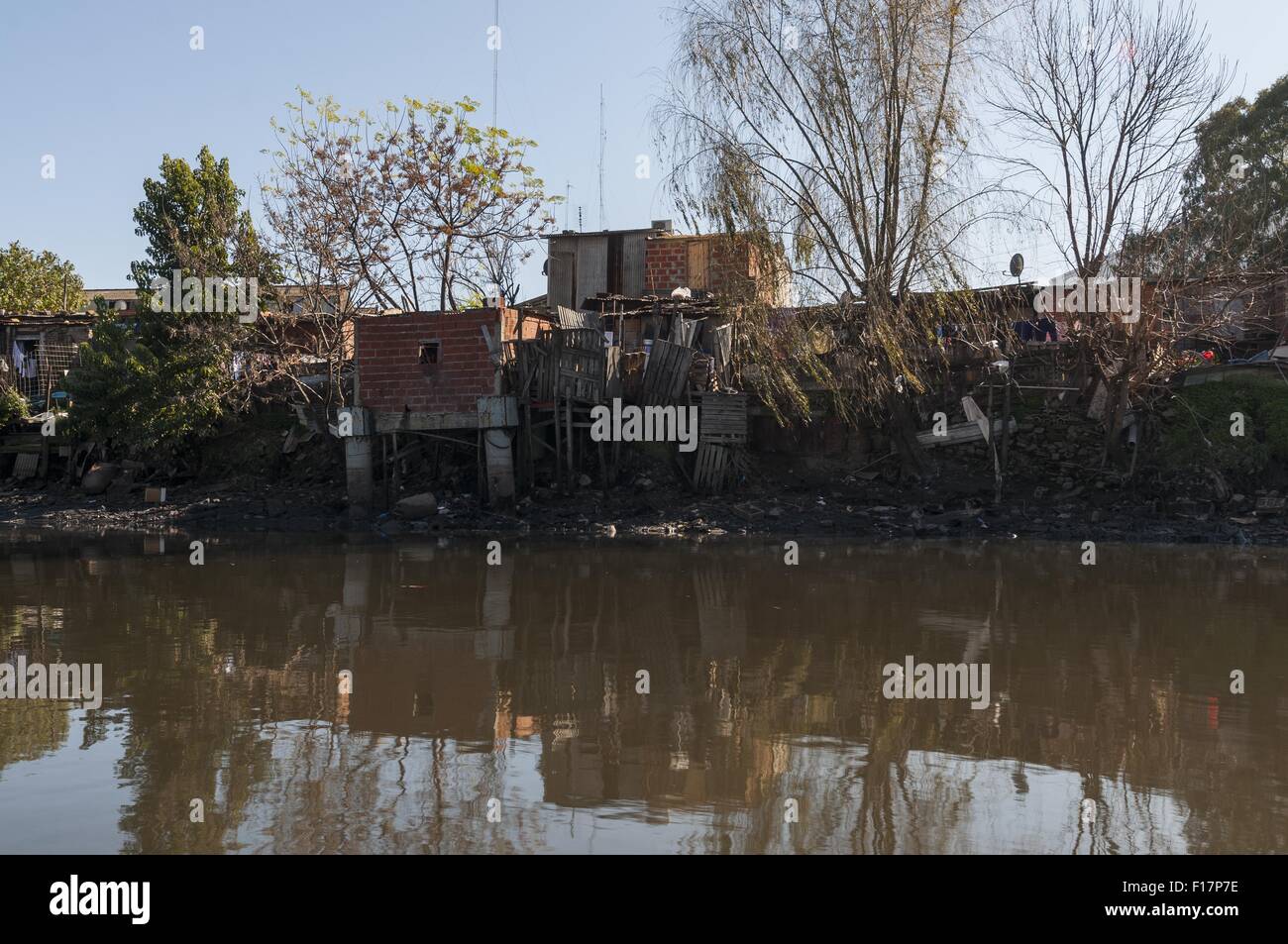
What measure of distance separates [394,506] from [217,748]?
1450cm

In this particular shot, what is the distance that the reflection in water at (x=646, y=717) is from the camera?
19.6 ft

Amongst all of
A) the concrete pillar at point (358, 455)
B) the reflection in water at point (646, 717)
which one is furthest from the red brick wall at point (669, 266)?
the reflection in water at point (646, 717)

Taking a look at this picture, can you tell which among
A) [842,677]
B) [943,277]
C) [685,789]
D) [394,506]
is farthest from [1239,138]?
[685,789]

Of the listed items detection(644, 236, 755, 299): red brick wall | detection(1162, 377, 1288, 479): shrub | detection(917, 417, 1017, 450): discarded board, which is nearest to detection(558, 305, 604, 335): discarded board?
detection(644, 236, 755, 299): red brick wall

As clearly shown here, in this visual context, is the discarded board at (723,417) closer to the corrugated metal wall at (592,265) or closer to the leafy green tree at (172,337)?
the corrugated metal wall at (592,265)

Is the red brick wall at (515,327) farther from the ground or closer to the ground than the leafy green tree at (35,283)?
closer to the ground

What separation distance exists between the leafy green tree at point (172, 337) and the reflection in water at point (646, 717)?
911cm

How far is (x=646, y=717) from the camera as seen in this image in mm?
8078

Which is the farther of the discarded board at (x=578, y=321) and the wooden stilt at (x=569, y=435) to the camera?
the discarded board at (x=578, y=321)

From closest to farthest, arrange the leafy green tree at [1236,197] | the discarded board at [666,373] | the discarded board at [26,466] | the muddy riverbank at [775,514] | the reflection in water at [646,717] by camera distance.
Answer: the reflection in water at [646,717] < the muddy riverbank at [775,514] < the leafy green tree at [1236,197] < the discarded board at [666,373] < the discarded board at [26,466]

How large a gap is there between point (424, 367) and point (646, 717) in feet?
48.6

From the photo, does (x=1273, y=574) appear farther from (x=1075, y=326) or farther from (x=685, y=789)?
(x=685, y=789)

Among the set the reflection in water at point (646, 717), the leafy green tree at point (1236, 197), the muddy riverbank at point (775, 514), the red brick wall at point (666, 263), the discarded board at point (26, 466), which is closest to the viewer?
the reflection in water at point (646, 717)

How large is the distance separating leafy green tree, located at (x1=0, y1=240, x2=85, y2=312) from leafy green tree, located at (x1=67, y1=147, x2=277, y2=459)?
472 inches
